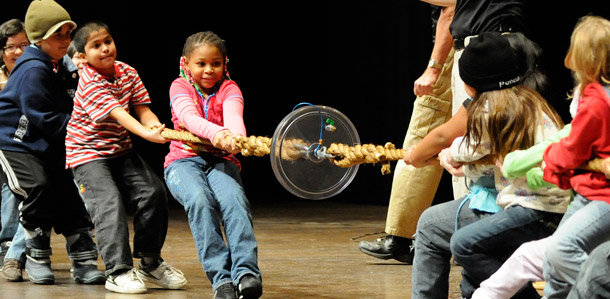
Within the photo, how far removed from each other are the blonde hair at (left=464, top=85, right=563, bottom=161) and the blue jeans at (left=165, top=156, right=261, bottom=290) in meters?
1.09

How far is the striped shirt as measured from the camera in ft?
13.0

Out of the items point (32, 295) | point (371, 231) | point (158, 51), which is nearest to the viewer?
point (32, 295)

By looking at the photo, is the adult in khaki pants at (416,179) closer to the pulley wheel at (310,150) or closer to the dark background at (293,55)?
the pulley wheel at (310,150)

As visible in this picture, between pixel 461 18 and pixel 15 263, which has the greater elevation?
pixel 461 18

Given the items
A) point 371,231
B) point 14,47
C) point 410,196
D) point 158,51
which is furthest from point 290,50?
point 410,196

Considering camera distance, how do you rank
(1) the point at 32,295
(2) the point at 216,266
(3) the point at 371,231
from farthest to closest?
(3) the point at 371,231, (1) the point at 32,295, (2) the point at 216,266

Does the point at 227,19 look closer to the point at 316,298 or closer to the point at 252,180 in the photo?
the point at 252,180

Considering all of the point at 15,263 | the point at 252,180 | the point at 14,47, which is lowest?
the point at 252,180

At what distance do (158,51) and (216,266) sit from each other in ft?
17.7

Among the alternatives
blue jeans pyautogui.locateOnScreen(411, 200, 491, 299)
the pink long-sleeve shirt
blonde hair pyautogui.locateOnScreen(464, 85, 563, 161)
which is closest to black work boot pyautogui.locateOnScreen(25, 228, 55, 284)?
the pink long-sleeve shirt

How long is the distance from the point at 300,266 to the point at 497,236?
1.88 m

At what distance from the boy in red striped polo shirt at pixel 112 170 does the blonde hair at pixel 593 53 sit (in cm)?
189

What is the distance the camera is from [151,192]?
13.0 ft

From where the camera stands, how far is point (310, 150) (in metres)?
3.39
